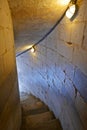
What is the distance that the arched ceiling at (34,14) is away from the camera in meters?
2.12

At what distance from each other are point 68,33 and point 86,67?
743 mm

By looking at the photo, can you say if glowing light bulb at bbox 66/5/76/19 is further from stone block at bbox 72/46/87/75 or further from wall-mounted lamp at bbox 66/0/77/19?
stone block at bbox 72/46/87/75

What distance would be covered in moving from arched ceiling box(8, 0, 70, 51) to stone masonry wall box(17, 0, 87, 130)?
0.21m

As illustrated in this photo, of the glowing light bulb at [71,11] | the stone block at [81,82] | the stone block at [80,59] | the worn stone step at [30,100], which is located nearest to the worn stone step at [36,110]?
the worn stone step at [30,100]

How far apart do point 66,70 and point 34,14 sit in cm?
109

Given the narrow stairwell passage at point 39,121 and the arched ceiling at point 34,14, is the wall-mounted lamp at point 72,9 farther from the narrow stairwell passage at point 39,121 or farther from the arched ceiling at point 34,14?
the narrow stairwell passage at point 39,121

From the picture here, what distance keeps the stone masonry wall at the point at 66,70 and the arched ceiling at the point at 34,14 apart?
21 centimetres

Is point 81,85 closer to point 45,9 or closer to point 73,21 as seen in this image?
point 73,21

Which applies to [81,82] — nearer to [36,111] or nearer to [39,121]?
[39,121]

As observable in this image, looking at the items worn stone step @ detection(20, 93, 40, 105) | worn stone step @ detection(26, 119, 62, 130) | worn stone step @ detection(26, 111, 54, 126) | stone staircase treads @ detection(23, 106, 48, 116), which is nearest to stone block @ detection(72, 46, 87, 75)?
worn stone step @ detection(26, 119, 62, 130)

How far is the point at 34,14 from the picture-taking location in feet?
7.95

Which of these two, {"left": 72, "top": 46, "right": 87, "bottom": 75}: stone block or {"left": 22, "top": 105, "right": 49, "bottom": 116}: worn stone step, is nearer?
{"left": 72, "top": 46, "right": 87, "bottom": 75}: stone block

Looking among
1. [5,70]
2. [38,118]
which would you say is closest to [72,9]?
[5,70]

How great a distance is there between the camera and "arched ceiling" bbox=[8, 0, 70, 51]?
6.97 feet
